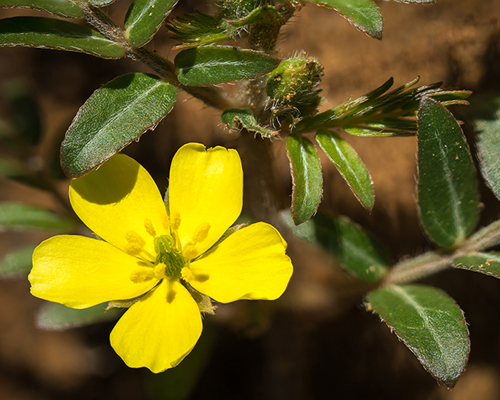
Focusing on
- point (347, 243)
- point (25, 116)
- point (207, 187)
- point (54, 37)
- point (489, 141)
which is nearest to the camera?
point (54, 37)

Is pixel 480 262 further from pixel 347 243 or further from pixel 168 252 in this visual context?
pixel 168 252

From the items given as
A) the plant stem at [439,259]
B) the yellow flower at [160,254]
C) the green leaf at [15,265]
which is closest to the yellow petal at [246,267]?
the yellow flower at [160,254]

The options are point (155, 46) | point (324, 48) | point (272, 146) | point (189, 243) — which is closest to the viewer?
point (189, 243)

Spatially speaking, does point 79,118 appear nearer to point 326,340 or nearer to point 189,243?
point 189,243

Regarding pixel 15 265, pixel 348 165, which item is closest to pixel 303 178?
pixel 348 165

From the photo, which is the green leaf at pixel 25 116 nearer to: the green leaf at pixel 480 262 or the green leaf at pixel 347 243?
the green leaf at pixel 347 243

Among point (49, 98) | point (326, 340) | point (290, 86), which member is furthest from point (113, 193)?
point (49, 98)
